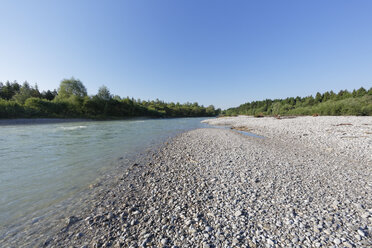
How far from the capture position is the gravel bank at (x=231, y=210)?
2523 mm

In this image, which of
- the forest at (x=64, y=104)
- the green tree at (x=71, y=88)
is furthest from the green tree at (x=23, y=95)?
the green tree at (x=71, y=88)

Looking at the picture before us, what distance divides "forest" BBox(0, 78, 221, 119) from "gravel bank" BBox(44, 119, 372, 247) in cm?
5266

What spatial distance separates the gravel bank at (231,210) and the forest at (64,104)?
52.7 meters

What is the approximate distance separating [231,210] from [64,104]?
6335cm

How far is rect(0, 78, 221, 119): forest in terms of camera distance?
3682cm

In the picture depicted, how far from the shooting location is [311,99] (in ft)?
194

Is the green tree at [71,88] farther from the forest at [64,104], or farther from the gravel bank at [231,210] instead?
the gravel bank at [231,210]

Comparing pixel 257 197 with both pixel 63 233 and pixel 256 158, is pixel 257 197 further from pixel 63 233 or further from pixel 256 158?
pixel 63 233

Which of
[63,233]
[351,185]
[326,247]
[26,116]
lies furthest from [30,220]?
[26,116]

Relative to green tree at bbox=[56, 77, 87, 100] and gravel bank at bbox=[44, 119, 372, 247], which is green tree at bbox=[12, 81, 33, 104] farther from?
gravel bank at bbox=[44, 119, 372, 247]

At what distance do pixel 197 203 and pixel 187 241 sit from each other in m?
1.19

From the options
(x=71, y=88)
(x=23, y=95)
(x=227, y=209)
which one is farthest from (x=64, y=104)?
(x=227, y=209)

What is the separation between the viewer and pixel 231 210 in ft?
10.8

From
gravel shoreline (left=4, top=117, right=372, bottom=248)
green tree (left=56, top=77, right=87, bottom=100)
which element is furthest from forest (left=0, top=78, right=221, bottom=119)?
gravel shoreline (left=4, top=117, right=372, bottom=248)
